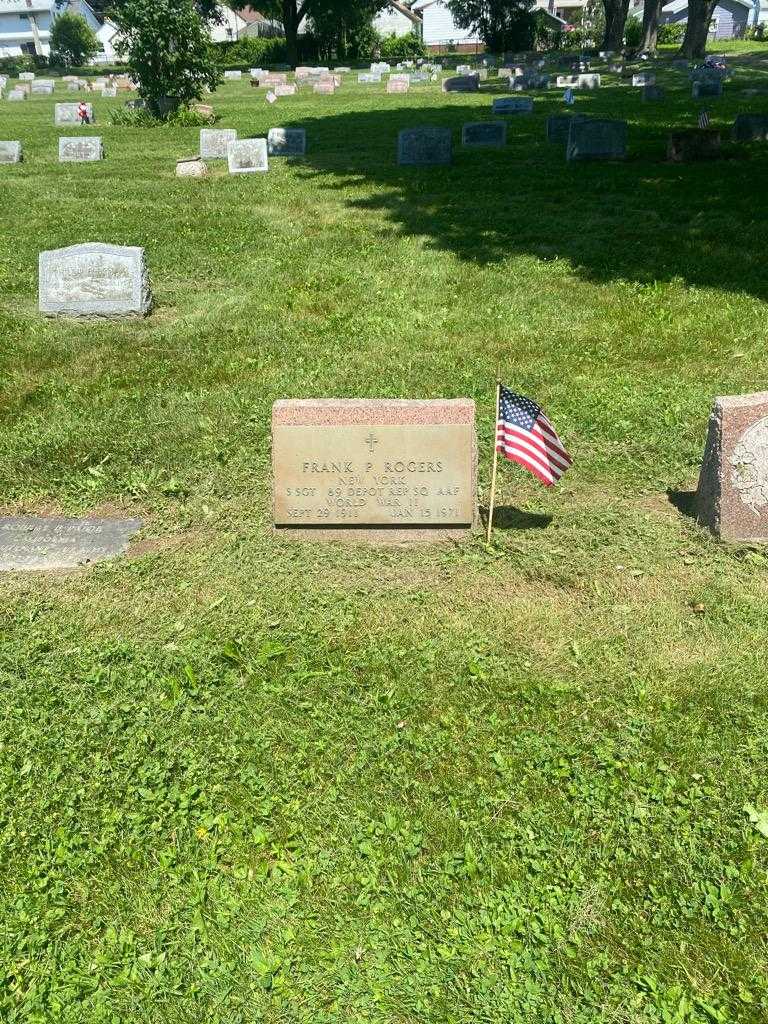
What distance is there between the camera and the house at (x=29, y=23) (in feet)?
293

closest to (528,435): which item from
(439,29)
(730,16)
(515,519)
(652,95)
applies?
(515,519)

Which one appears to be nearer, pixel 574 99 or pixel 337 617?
pixel 337 617

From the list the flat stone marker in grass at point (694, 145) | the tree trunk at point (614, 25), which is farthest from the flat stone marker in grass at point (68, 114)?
the tree trunk at point (614, 25)

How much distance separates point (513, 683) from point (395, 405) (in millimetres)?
2016

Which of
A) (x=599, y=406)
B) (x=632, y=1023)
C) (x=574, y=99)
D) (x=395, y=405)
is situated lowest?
(x=632, y=1023)

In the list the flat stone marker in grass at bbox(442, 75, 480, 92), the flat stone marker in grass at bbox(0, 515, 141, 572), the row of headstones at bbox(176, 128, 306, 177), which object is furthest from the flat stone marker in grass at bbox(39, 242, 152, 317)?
the flat stone marker in grass at bbox(442, 75, 480, 92)

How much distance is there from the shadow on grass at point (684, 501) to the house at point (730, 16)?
90.4 m

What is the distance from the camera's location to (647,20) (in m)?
48.9

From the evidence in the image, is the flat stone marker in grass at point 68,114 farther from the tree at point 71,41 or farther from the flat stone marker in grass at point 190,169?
the tree at point 71,41

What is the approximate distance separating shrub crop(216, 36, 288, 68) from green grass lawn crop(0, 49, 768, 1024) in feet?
197

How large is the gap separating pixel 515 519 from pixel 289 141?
18.6 m

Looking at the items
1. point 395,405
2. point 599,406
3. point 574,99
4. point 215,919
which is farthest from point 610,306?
point 574,99

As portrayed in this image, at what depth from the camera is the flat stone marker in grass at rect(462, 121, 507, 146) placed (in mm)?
21281

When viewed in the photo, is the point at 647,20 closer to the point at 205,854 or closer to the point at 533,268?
the point at 533,268
